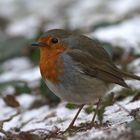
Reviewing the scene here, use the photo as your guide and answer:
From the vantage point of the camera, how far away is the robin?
181 inches

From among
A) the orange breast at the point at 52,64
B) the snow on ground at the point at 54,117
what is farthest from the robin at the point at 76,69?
the snow on ground at the point at 54,117

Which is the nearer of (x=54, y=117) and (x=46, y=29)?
(x=54, y=117)

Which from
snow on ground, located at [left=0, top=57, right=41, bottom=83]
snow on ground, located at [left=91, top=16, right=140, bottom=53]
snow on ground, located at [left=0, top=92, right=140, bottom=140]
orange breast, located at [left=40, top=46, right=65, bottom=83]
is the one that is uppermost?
orange breast, located at [left=40, top=46, right=65, bottom=83]

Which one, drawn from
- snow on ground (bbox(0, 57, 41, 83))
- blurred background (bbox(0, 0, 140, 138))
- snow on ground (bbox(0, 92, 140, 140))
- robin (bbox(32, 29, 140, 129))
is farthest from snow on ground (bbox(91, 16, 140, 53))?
robin (bbox(32, 29, 140, 129))

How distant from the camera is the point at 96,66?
4742mm

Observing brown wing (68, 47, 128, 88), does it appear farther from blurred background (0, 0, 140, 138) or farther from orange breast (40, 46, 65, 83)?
blurred background (0, 0, 140, 138)

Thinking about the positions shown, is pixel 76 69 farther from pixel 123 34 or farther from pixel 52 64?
pixel 123 34

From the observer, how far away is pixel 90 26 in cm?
841

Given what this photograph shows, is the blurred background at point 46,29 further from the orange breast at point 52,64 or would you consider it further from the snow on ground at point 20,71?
the orange breast at point 52,64

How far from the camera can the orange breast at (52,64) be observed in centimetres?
463

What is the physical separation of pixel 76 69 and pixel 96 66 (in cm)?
17

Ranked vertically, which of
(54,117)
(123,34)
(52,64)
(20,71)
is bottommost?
(54,117)

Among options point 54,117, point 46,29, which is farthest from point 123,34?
point 54,117

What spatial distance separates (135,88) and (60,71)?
1.11 meters
